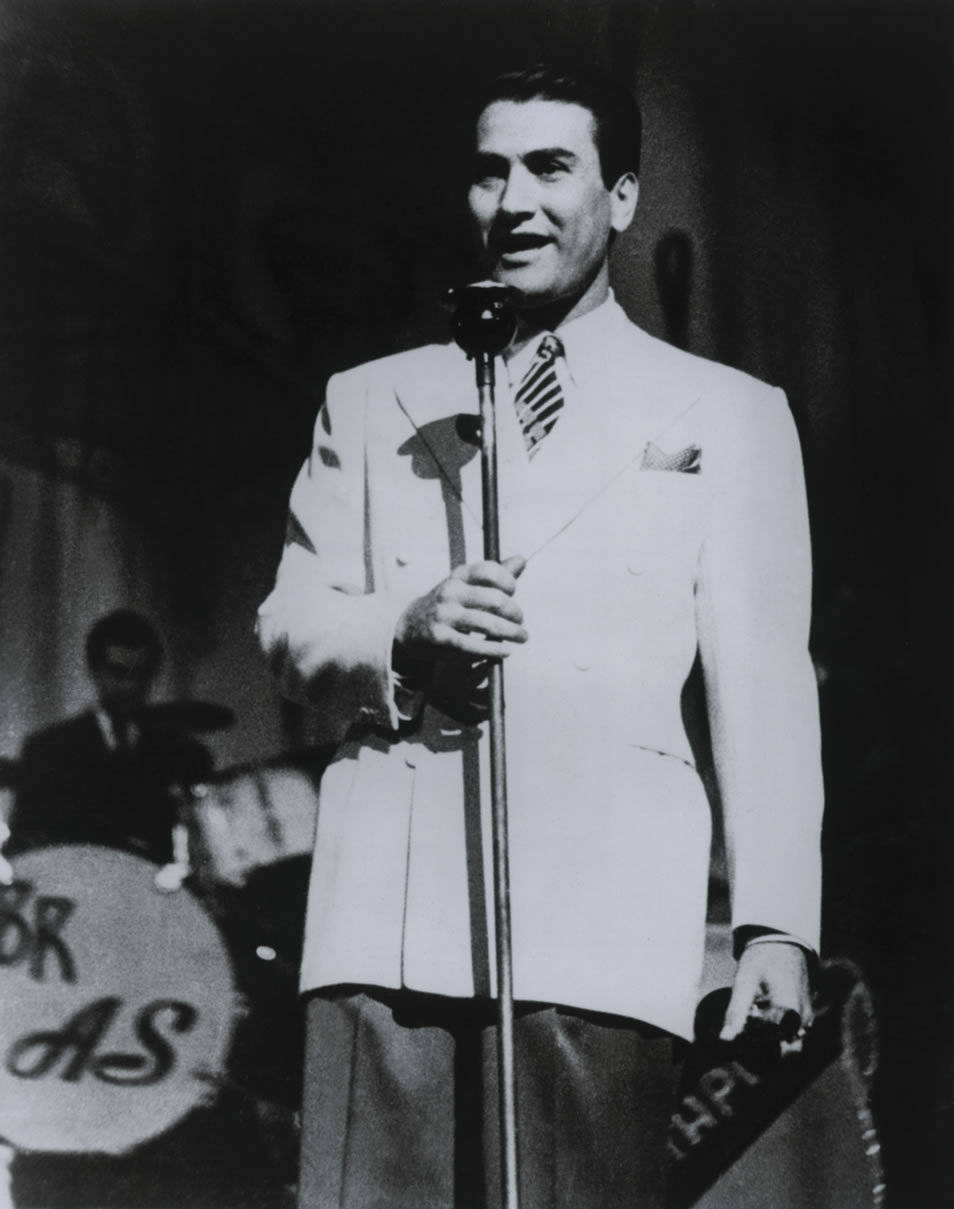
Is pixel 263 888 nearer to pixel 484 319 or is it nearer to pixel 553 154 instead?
pixel 484 319

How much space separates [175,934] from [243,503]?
665 mm

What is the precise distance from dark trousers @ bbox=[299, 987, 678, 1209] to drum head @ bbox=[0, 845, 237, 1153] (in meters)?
0.27

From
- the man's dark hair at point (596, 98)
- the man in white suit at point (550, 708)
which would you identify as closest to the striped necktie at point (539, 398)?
the man in white suit at point (550, 708)

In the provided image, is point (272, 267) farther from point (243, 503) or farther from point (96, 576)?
point (96, 576)

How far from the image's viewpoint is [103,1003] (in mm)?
2441

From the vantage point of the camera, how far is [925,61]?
269cm

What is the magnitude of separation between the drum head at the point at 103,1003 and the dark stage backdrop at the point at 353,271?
252 mm

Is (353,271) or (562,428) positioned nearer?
(562,428)

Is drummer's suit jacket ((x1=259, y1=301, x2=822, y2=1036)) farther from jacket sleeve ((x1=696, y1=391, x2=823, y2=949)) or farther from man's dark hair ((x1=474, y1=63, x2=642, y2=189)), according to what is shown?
man's dark hair ((x1=474, y1=63, x2=642, y2=189))

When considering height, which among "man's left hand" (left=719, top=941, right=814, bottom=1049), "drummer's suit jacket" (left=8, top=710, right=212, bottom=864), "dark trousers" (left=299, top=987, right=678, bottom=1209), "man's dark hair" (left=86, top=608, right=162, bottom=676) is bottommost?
"dark trousers" (left=299, top=987, right=678, bottom=1209)

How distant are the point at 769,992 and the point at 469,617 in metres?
0.64

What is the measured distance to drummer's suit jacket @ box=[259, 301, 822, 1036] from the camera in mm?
2270

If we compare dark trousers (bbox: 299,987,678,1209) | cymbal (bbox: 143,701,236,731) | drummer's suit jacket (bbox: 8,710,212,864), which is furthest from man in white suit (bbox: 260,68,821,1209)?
drummer's suit jacket (bbox: 8,710,212,864)

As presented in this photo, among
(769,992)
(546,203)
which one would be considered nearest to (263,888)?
(769,992)
